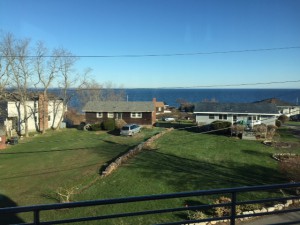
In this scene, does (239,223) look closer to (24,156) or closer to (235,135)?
(24,156)

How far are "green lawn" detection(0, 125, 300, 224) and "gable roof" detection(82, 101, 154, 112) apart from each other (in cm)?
1209

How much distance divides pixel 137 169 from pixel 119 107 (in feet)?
93.3

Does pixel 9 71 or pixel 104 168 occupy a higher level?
pixel 9 71

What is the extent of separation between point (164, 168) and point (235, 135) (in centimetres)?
1890

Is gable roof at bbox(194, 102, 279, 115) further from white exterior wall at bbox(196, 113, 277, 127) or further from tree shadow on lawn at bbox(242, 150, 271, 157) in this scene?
tree shadow on lawn at bbox(242, 150, 271, 157)

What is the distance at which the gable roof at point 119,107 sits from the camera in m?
48.9

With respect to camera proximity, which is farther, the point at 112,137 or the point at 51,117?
the point at 51,117

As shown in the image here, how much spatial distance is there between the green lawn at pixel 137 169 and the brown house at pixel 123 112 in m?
11.5

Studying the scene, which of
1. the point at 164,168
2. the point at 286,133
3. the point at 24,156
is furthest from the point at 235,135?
the point at 24,156

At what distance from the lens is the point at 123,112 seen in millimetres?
49375

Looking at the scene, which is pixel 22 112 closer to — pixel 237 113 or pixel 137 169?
pixel 137 169

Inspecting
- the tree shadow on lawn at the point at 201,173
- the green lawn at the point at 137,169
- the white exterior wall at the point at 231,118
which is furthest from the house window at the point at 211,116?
the tree shadow on lawn at the point at 201,173

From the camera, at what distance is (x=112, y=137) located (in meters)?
39.5

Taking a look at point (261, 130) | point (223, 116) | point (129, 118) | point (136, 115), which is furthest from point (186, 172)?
point (129, 118)
